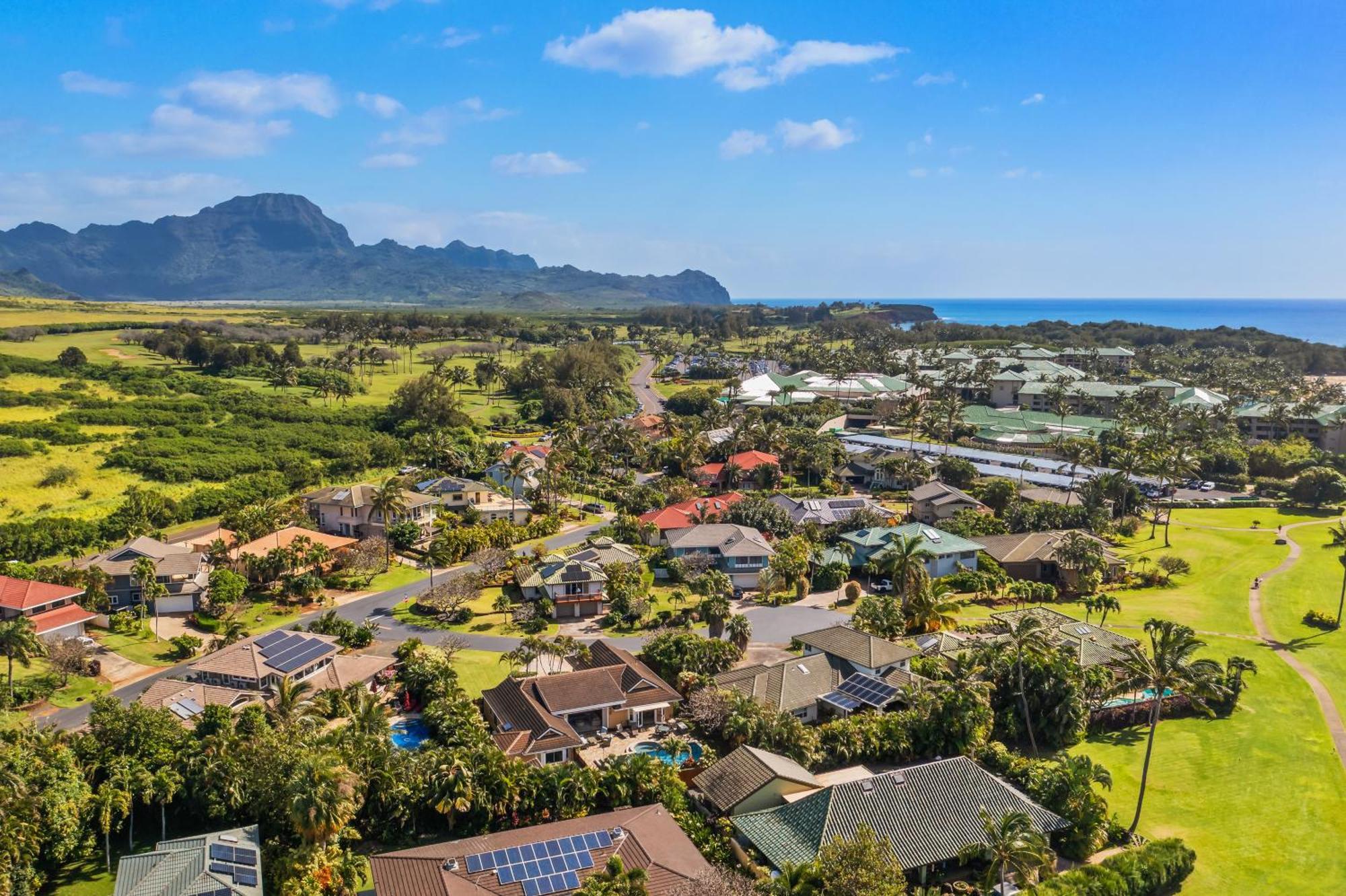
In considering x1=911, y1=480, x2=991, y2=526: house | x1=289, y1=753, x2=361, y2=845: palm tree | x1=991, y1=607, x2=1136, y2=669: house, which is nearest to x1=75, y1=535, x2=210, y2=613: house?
x1=289, y1=753, x2=361, y2=845: palm tree

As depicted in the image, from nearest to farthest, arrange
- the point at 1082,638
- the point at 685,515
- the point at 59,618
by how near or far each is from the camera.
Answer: the point at 1082,638
the point at 59,618
the point at 685,515

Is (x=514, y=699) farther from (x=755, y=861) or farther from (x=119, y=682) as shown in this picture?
(x=119, y=682)

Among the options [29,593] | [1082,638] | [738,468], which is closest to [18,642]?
[29,593]

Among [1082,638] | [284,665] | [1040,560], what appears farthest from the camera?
[1040,560]

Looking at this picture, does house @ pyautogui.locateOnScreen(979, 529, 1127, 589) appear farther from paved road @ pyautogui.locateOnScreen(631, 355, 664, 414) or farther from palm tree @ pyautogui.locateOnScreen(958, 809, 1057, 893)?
paved road @ pyautogui.locateOnScreen(631, 355, 664, 414)

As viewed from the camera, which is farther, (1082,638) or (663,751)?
(1082,638)

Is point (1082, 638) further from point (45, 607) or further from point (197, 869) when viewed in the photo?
point (45, 607)

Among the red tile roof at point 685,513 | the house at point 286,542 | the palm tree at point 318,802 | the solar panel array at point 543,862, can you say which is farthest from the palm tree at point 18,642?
the red tile roof at point 685,513
